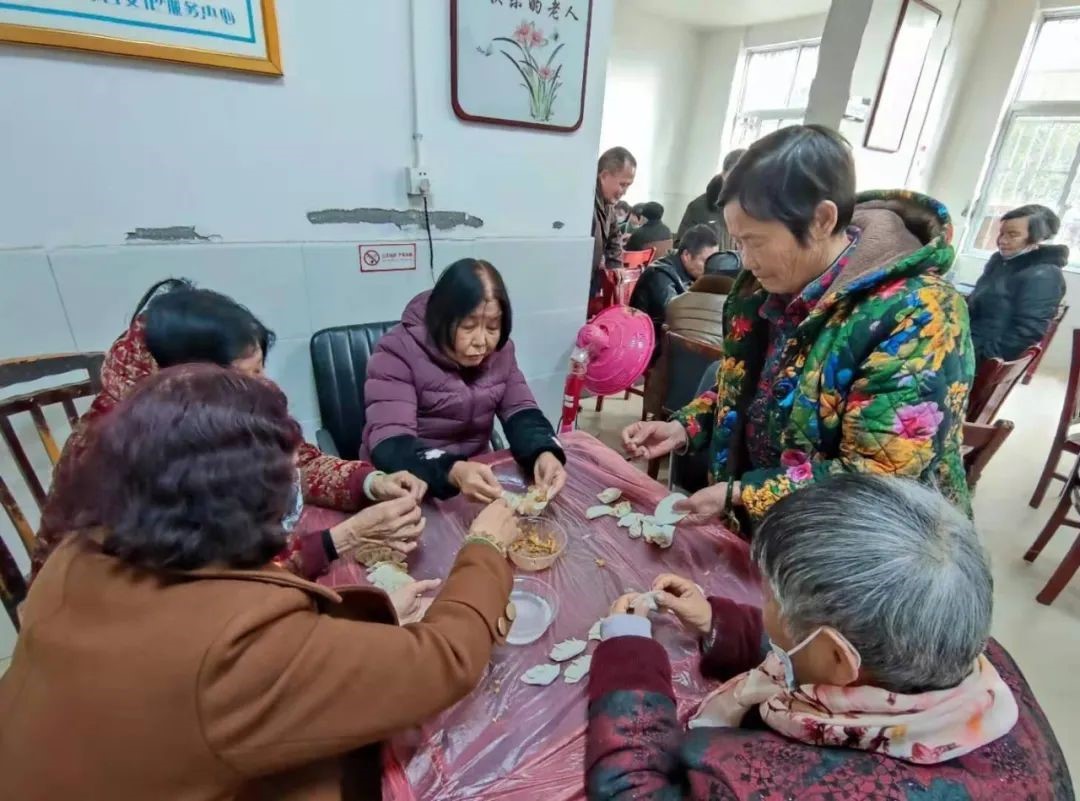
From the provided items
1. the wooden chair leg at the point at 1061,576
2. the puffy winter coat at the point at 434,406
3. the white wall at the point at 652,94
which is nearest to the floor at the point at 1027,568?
the wooden chair leg at the point at 1061,576

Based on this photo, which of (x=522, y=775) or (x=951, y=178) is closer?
(x=522, y=775)

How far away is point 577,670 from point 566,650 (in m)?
0.04

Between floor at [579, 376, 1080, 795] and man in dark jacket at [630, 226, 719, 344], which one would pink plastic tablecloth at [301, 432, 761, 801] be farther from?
man in dark jacket at [630, 226, 719, 344]

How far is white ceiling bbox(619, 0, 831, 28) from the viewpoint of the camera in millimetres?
5375

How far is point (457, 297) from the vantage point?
1440 millimetres

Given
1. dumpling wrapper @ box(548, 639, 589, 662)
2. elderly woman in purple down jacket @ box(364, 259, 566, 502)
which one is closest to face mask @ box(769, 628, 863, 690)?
dumpling wrapper @ box(548, 639, 589, 662)

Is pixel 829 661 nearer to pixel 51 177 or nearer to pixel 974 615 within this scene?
pixel 974 615

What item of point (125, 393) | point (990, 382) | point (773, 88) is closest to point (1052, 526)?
point (990, 382)

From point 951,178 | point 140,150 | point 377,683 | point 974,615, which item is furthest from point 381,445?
point 951,178

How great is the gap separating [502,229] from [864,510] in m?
1.76

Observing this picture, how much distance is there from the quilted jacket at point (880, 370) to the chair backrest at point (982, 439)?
433 mm

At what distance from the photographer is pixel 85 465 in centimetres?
62

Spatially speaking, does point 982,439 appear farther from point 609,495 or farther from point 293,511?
point 293,511

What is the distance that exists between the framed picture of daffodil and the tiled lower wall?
0.46m
